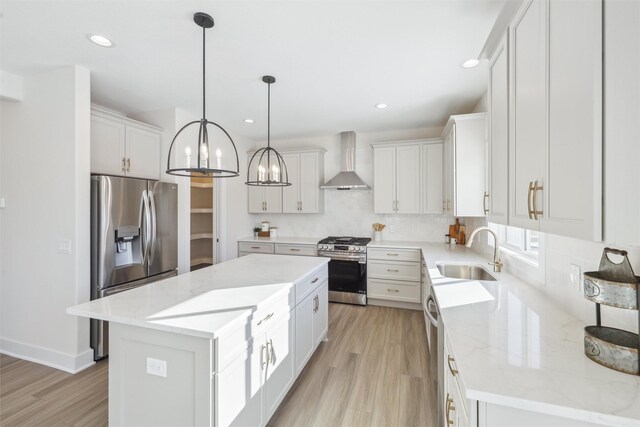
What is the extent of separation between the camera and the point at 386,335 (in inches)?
123

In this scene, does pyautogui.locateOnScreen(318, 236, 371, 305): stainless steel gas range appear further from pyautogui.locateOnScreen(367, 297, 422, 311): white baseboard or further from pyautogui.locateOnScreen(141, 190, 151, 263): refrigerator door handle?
pyautogui.locateOnScreen(141, 190, 151, 263): refrigerator door handle

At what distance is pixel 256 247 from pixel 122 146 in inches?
89.3

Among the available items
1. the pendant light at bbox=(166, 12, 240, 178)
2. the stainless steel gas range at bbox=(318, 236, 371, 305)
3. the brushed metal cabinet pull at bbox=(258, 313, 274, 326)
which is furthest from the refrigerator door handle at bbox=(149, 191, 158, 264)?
the stainless steel gas range at bbox=(318, 236, 371, 305)

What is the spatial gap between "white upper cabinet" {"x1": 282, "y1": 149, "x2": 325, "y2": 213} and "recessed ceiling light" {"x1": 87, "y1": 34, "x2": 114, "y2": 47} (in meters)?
2.80

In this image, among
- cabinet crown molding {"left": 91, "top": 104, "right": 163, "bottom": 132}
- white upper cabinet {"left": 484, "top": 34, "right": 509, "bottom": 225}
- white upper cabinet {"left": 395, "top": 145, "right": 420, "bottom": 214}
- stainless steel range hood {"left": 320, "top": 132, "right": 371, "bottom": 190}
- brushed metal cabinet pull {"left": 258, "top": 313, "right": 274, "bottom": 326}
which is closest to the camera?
white upper cabinet {"left": 484, "top": 34, "right": 509, "bottom": 225}

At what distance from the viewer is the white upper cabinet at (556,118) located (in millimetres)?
799

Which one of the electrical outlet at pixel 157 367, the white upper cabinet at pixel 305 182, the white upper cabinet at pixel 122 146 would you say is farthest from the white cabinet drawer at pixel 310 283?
the white upper cabinet at pixel 122 146

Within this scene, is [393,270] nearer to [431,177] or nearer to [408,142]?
[431,177]

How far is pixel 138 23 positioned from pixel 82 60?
3.02 feet

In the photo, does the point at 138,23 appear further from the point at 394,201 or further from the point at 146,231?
the point at 394,201

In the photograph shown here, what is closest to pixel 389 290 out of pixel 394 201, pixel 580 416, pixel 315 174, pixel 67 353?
pixel 394 201

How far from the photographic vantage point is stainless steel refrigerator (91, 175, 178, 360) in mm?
2592

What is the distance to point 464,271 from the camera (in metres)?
2.71

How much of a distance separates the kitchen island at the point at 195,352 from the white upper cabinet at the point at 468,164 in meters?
2.16
